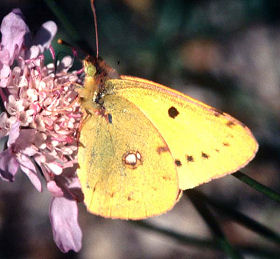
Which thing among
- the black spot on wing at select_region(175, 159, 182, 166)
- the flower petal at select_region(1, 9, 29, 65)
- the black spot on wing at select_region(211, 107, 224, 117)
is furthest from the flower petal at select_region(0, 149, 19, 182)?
the black spot on wing at select_region(211, 107, 224, 117)

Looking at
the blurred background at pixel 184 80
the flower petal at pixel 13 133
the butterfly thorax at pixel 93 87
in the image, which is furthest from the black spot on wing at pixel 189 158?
the blurred background at pixel 184 80

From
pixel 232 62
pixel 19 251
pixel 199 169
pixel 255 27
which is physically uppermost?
pixel 199 169

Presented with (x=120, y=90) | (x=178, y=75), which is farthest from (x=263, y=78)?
(x=120, y=90)

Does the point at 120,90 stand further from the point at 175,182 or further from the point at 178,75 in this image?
the point at 178,75

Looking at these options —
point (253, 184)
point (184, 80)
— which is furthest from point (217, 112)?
point (184, 80)

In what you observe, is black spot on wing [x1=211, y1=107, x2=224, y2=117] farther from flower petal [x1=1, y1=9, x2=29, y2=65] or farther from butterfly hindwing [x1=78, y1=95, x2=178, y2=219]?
flower petal [x1=1, y1=9, x2=29, y2=65]

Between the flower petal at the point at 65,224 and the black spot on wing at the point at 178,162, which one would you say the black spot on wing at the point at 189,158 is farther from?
the flower petal at the point at 65,224
